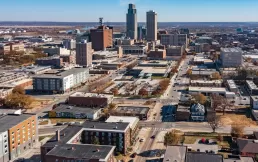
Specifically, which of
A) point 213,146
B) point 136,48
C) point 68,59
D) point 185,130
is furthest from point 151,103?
point 136,48

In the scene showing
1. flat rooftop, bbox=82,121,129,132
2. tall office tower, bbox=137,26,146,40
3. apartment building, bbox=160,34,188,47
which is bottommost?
flat rooftop, bbox=82,121,129,132

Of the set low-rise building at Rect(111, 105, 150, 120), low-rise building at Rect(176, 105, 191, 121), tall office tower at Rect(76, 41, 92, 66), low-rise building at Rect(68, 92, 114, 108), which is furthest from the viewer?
tall office tower at Rect(76, 41, 92, 66)

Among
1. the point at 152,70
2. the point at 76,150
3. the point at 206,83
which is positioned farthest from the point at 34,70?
the point at 76,150

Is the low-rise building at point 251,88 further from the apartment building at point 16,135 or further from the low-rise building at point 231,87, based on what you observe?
the apartment building at point 16,135

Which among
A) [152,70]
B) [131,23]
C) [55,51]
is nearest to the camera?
[152,70]

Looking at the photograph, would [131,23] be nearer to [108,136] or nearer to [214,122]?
[214,122]

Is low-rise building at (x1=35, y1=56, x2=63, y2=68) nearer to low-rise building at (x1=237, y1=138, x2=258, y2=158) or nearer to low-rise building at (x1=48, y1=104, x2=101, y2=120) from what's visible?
low-rise building at (x1=48, y1=104, x2=101, y2=120)

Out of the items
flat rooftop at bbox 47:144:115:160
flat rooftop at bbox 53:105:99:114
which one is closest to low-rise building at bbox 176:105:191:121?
flat rooftop at bbox 53:105:99:114
